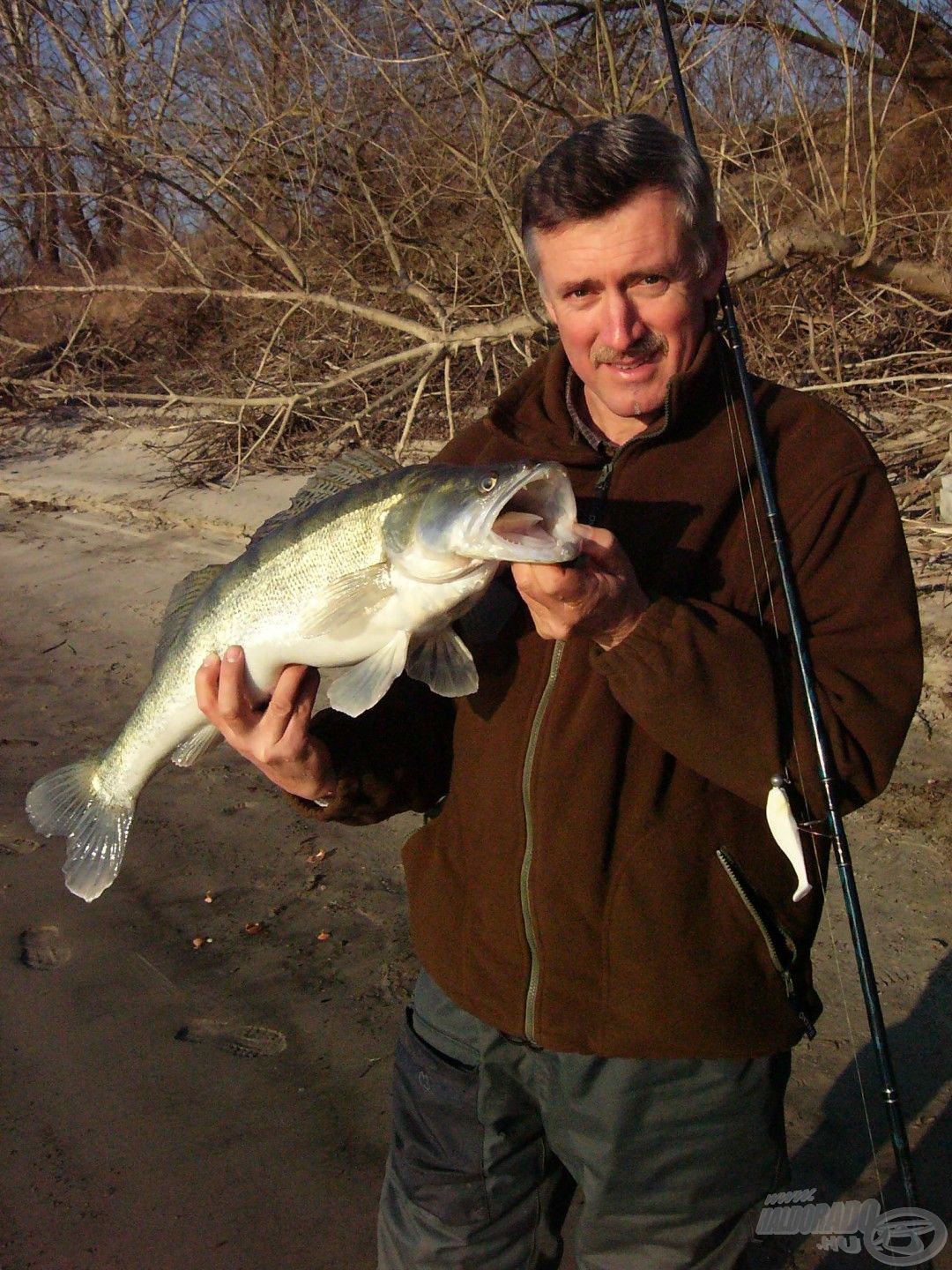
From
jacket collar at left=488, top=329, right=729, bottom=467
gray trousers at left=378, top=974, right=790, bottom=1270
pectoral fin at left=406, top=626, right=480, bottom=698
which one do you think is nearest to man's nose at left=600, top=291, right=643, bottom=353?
jacket collar at left=488, top=329, right=729, bottom=467

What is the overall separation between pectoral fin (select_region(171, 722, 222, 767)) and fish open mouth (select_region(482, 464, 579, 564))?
0.96 m

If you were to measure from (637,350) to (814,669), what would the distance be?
59 cm

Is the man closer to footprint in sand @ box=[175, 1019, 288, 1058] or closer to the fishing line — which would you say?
the fishing line

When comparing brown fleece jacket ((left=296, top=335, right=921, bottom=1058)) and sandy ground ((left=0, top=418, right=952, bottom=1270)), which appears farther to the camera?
sandy ground ((left=0, top=418, right=952, bottom=1270))

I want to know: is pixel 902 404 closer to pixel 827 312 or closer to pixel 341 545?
pixel 827 312

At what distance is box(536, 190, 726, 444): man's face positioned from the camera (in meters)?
1.77

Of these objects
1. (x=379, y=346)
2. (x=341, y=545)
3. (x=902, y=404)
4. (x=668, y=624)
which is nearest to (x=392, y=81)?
(x=379, y=346)

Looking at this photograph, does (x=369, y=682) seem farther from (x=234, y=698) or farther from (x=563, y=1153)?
(x=563, y=1153)

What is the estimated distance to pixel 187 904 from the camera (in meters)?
3.85

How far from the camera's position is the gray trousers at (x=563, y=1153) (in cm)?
166

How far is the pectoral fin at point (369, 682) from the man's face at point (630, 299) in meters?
0.54

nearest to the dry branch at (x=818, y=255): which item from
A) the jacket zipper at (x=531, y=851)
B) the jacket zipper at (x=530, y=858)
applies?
the jacket zipper at (x=531, y=851)

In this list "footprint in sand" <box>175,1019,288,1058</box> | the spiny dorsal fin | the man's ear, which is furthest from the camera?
"footprint in sand" <box>175,1019,288,1058</box>

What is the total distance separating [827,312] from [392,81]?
3.31 meters
